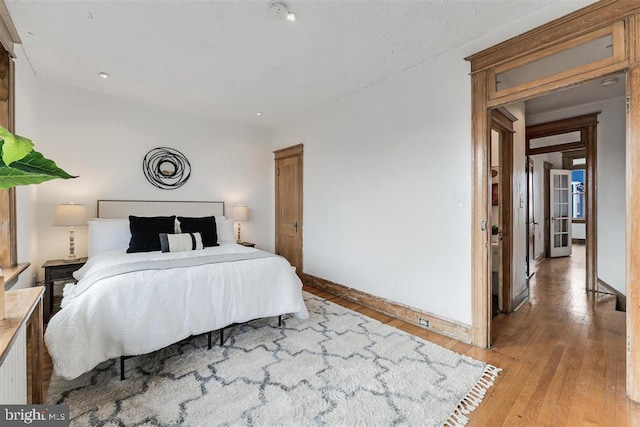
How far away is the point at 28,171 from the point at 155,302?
1.50 meters

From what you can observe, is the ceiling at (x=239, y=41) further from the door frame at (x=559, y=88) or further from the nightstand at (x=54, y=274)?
the nightstand at (x=54, y=274)

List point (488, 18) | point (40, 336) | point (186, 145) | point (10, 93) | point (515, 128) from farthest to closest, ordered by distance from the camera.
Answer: point (186, 145), point (515, 128), point (10, 93), point (488, 18), point (40, 336)

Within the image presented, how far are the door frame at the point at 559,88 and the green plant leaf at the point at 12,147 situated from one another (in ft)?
8.81

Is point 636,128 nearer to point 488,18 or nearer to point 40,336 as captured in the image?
point 488,18

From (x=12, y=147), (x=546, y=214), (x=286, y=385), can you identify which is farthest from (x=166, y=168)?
(x=546, y=214)

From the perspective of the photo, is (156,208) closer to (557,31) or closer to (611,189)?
(557,31)

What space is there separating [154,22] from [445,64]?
2451mm

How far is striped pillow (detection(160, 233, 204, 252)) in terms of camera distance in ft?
10.5

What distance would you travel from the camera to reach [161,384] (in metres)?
1.92

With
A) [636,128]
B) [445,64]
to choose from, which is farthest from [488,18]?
[636,128]

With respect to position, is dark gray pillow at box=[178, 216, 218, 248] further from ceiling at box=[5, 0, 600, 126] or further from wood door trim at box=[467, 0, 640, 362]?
wood door trim at box=[467, 0, 640, 362]

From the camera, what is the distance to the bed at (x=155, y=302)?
1.84 metres

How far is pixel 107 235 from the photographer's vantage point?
130 inches

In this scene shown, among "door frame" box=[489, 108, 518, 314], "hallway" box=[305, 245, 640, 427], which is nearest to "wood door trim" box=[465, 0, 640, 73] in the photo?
"door frame" box=[489, 108, 518, 314]
